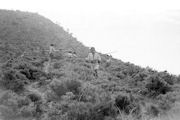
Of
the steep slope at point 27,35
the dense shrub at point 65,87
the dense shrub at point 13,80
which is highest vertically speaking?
the steep slope at point 27,35

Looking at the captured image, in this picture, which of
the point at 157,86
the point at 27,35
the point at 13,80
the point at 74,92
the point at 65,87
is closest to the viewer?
the point at 74,92

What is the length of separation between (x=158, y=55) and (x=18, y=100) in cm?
6440

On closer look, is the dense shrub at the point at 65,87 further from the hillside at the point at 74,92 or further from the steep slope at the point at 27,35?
the steep slope at the point at 27,35

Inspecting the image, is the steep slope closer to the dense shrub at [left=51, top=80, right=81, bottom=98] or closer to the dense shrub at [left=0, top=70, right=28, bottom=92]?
the dense shrub at [left=0, top=70, right=28, bottom=92]

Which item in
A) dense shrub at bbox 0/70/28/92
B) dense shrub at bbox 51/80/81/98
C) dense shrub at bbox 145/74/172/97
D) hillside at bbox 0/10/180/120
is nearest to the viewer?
hillside at bbox 0/10/180/120

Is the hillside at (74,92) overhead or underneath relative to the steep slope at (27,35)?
underneath

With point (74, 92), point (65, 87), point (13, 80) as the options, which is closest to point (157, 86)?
point (74, 92)

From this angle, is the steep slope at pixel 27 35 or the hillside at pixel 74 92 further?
the steep slope at pixel 27 35

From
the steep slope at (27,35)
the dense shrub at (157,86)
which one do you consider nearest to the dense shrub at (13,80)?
the steep slope at (27,35)

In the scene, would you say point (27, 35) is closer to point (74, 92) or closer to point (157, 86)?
point (157, 86)

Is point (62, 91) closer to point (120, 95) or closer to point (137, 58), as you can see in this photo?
point (120, 95)

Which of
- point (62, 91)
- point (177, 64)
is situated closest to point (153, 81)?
point (62, 91)

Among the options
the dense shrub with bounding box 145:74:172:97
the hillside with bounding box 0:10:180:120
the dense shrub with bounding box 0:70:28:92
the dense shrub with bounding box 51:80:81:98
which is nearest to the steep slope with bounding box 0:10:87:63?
the hillside with bounding box 0:10:180:120

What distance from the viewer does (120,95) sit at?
10.3 m
